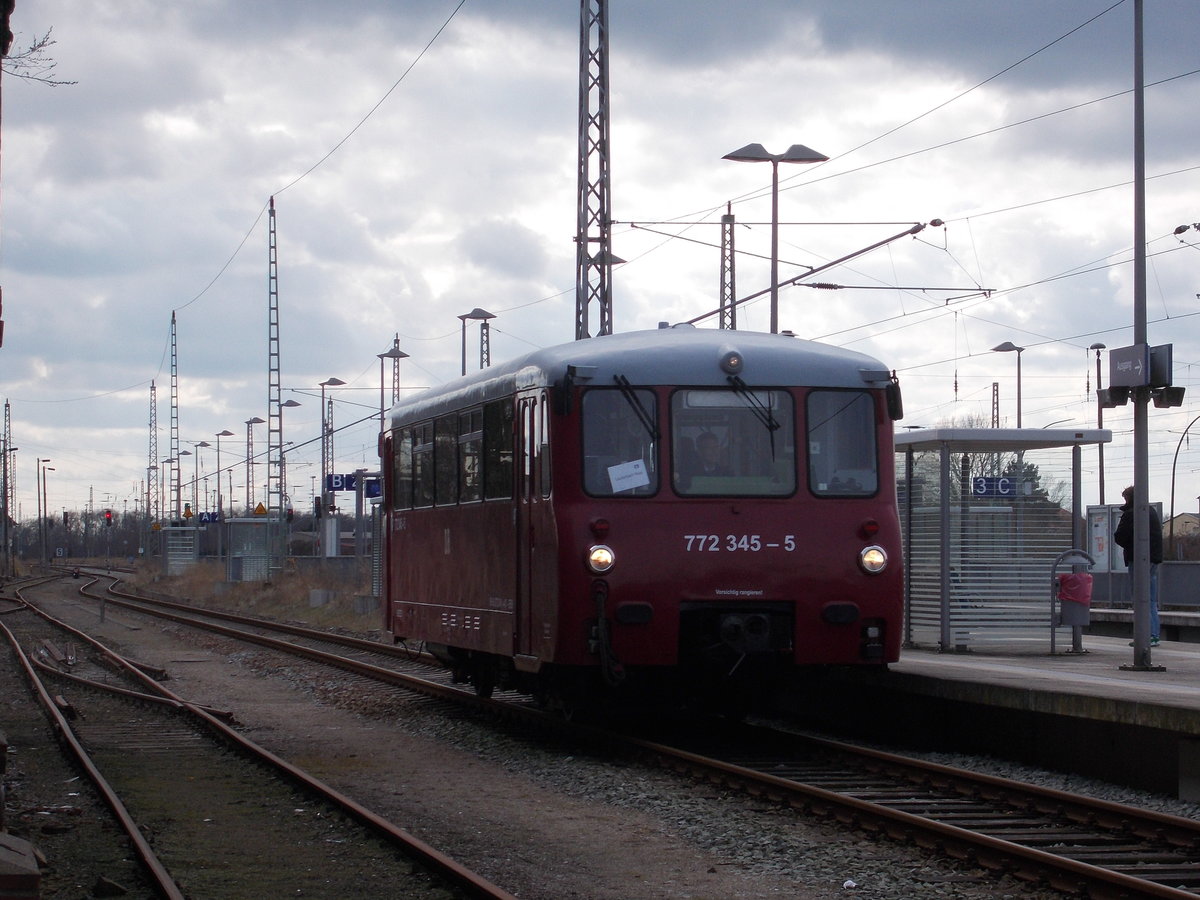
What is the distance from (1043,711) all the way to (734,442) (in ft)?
9.40

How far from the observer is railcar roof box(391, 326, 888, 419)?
1172cm

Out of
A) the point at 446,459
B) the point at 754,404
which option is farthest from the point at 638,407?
the point at 446,459

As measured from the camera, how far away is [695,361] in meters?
11.8

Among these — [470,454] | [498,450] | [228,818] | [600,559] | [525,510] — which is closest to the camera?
[228,818]

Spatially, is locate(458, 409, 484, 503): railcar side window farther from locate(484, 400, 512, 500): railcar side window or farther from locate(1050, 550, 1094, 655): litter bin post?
locate(1050, 550, 1094, 655): litter bin post

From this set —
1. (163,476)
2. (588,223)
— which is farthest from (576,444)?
(163,476)

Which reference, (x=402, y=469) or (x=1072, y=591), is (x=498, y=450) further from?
(x=1072, y=591)

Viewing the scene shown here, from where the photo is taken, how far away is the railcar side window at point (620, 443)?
37.8 feet

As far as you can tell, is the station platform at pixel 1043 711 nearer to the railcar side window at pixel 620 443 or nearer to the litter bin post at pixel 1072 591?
the litter bin post at pixel 1072 591

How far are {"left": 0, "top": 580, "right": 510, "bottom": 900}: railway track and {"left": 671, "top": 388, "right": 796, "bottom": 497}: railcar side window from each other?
11.1ft

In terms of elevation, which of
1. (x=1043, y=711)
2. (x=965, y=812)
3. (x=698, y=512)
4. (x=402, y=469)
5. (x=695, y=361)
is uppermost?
(x=695, y=361)

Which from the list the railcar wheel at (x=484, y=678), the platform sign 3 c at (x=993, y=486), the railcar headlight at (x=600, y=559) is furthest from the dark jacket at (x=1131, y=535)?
the railcar headlight at (x=600, y=559)

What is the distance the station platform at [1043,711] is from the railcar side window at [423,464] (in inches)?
160

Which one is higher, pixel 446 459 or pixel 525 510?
pixel 446 459
